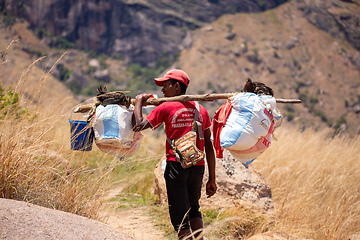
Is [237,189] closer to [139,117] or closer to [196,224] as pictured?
[196,224]

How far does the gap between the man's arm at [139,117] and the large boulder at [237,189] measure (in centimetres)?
192

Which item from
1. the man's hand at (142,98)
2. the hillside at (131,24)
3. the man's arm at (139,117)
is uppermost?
the man's hand at (142,98)

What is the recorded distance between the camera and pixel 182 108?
2.97 meters

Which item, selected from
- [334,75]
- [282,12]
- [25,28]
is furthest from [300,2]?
[25,28]

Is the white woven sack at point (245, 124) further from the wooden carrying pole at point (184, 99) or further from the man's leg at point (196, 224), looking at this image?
the man's leg at point (196, 224)

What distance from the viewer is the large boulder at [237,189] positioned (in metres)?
4.48

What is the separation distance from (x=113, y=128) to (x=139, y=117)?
27 centimetres

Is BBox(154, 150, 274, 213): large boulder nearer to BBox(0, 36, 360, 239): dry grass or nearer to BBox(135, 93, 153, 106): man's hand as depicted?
BBox(0, 36, 360, 239): dry grass

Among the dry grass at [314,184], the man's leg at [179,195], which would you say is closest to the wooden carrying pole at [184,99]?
the man's leg at [179,195]

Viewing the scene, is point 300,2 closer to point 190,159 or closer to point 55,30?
point 55,30

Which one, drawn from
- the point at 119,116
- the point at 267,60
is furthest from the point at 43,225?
the point at 267,60

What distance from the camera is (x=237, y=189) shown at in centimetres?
459

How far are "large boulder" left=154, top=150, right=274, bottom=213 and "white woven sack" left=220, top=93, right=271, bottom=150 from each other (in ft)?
5.34

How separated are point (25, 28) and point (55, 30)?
26.0 ft
